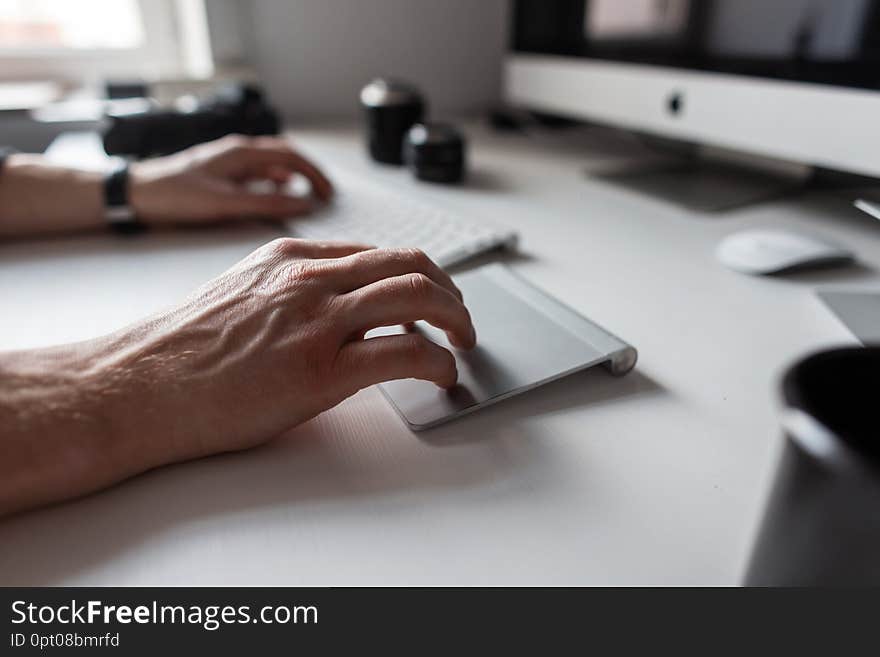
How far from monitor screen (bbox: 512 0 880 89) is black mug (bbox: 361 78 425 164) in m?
0.29

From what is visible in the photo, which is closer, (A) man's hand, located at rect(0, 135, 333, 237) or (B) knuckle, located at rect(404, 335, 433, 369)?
(B) knuckle, located at rect(404, 335, 433, 369)

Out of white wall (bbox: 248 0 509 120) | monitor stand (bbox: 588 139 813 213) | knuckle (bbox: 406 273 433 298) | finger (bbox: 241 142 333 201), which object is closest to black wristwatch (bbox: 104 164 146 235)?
finger (bbox: 241 142 333 201)

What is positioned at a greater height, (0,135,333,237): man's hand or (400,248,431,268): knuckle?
(400,248,431,268): knuckle

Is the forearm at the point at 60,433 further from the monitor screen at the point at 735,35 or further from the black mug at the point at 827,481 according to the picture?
the monitor screen at the point at 735,35

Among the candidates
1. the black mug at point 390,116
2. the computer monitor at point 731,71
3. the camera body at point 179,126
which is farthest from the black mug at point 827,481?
the camera body at point 179,126

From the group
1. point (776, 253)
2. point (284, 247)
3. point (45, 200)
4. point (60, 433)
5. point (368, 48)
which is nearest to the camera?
point (60, 433)

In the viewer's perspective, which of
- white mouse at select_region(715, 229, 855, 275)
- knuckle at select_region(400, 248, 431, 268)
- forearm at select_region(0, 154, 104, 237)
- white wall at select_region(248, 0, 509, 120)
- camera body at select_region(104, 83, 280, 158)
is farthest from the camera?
white wall at select_region(248, 0, 509, 120)

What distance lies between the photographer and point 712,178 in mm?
893

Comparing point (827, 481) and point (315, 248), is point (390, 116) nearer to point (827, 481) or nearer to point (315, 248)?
point (315, 248)

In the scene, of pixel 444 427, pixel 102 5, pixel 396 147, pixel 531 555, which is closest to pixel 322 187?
pixel 396 147

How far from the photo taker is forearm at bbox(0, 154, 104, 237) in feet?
2.30

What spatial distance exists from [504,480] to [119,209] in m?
0.58

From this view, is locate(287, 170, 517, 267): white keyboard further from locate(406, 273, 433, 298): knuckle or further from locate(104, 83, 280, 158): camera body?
locate(104, 83, 280, 158): camera body

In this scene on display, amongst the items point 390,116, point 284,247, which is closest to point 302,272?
point 284,247
